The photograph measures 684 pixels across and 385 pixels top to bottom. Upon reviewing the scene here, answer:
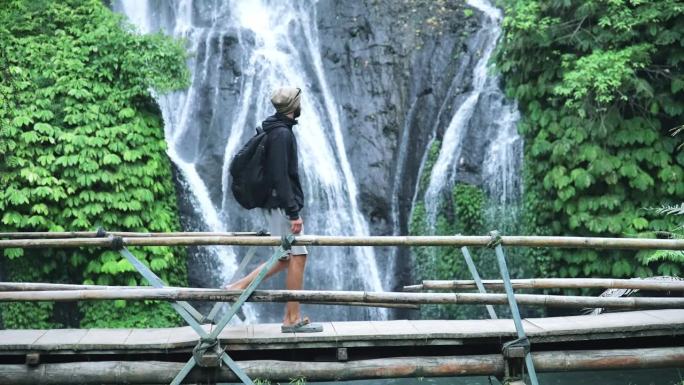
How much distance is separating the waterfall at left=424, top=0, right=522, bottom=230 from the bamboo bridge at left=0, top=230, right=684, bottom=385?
24.0ft

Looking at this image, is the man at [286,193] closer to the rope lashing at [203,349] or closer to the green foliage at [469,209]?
the rope lashing at [203,349]

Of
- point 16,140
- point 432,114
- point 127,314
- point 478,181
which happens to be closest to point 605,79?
point 478,181

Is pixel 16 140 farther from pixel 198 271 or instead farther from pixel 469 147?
pixel 469 147

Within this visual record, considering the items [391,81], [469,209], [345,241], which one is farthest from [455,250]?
[345,241]

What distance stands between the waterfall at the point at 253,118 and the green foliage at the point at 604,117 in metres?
3.41

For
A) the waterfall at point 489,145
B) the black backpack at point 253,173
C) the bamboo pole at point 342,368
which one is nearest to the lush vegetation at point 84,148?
the waterfall at point 489,145

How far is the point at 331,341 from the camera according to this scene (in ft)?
20.1

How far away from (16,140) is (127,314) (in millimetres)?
3032

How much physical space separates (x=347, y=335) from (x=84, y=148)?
23.7ft

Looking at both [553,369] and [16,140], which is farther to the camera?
[16,140]

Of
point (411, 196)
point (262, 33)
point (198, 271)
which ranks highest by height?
point (262, 33)

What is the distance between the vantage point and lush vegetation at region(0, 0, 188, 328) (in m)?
A: 11.7

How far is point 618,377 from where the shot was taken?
400 inches

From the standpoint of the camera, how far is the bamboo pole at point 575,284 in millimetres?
6789
